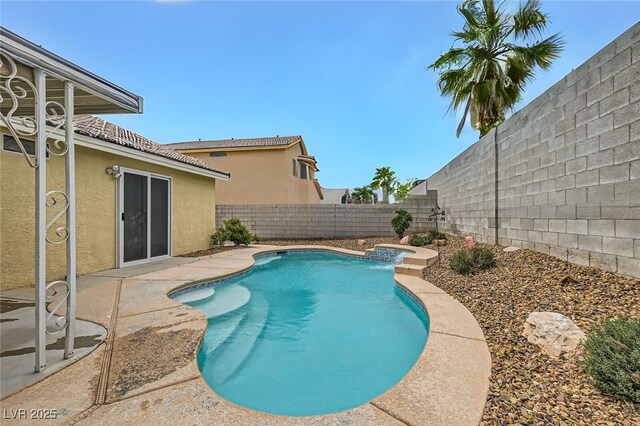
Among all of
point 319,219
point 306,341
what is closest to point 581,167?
point 306,341

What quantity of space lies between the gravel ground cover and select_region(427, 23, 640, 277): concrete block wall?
0.35 m

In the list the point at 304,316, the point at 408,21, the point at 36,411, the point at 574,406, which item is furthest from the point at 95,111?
the point at 408,21

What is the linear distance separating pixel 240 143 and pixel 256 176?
297 cm

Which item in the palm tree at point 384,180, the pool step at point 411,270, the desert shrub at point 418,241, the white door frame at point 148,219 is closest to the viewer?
the pool step at point 411,270

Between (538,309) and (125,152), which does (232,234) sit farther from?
(538,309)

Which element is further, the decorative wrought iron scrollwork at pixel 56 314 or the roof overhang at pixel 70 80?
the decorative wrought iron scrollwork at pixel 56 314

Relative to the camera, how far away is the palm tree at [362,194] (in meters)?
38.1

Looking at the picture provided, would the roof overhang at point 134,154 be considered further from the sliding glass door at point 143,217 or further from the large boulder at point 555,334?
the large boulder at point 555,334

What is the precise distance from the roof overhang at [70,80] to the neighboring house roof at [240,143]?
551 inches

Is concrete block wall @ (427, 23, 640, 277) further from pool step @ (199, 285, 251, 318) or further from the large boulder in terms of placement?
pool step @ (199, 285, 251, 318)

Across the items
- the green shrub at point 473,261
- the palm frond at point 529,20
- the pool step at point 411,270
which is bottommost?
the pool step at point 411,270

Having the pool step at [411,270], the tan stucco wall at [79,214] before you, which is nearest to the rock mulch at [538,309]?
the pool step at [411,270]

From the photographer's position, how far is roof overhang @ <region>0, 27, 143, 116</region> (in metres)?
1.87

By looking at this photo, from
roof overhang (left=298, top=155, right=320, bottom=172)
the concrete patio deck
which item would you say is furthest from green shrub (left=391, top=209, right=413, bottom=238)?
roof overhang (left=298, top=155, right=320, bottom=172)
